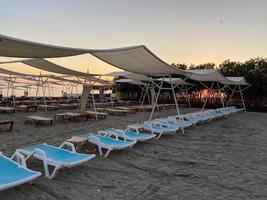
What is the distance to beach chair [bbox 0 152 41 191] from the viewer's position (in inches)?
127

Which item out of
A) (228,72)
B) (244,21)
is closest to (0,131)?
(244,21)

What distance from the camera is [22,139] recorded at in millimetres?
6980

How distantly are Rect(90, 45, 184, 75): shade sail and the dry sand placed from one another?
86.9 inches

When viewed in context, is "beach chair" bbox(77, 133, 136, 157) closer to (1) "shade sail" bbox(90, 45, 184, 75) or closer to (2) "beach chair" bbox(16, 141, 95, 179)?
(2) "beach chair" bbox(16, 141, 95, 179)

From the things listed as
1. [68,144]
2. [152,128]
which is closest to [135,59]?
[152,128]

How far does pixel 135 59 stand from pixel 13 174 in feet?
15.5

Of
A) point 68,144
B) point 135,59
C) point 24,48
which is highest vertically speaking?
point 135,59

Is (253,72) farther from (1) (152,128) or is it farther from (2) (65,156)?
(2) (65,156)

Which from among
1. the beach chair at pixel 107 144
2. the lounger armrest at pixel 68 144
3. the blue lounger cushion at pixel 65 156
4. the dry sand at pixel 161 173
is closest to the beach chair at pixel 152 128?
the dry sand at pixel 161 173

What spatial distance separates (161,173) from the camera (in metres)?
4.64

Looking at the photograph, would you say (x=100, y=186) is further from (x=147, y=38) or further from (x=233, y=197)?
(x=147, y=38)

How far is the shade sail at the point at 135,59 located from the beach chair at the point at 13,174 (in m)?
3.08

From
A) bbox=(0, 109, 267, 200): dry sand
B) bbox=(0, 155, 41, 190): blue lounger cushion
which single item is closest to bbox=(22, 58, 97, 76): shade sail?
bbox=(0, 109, 267, 200): dry sand

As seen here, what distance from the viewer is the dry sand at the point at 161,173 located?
371 cm
